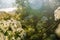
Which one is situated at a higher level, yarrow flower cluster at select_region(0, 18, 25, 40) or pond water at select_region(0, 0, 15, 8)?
pond water at select_region(0, 0, 15, 8)

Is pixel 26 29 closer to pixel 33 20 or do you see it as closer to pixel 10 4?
pixel 33 20

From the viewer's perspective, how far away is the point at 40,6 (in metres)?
1.63

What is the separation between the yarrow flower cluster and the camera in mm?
1548

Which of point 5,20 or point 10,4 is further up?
point 10,4

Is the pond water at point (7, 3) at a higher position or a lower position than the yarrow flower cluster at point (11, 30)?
higher

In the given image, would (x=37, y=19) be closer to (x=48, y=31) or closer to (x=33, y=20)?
(x=33, y=20)

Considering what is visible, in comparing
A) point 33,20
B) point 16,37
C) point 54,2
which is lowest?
point 16,37

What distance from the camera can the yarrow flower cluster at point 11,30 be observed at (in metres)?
1.55

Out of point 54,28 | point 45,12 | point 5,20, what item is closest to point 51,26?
point 54,28

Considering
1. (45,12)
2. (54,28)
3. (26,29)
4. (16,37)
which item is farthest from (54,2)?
(16,37)

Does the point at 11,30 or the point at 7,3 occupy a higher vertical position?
the point at 7,3

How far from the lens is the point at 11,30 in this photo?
5.16 feet

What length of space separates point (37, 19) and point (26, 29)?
0.43 feet

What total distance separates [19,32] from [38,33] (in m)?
0.16
